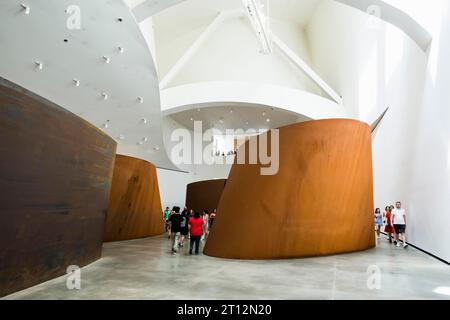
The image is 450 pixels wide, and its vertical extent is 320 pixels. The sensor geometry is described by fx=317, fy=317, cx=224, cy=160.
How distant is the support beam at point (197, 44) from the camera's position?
713 inches

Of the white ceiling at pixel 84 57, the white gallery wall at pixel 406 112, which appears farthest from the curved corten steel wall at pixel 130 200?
the white gallery wall at pixel 406 112

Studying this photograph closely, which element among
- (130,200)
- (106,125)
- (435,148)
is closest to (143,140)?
(106,125)

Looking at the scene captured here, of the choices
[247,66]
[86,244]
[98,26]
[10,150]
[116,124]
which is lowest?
[86,244]

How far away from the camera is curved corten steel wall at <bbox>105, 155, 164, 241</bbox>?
973cm

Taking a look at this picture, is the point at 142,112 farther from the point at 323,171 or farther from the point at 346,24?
the point at 346,24

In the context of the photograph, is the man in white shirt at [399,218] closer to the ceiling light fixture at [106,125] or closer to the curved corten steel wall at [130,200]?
the curved corten steel wall at [130,200]

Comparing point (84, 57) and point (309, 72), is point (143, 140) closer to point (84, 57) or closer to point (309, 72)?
point (84, 57)

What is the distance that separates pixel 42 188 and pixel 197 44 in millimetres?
16703

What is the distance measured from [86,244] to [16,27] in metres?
5.64

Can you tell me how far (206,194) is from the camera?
55.8 ft

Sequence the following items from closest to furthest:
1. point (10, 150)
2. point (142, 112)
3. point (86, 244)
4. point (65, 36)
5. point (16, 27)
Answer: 1. point (10, 150)
2. point (86, 244)
3. point (16, 27)
4. point (65, 36)
5. point (142, 112)

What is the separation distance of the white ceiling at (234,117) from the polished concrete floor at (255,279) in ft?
51.3

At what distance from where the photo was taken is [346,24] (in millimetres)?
15641

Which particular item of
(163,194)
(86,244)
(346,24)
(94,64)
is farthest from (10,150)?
(163,194)
